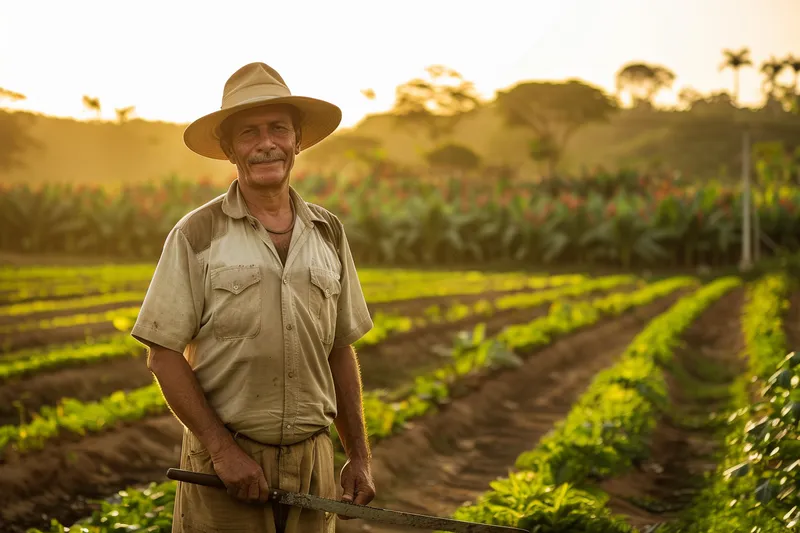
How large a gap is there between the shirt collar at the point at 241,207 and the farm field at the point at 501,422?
178cm

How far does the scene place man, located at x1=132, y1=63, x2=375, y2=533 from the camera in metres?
2.46

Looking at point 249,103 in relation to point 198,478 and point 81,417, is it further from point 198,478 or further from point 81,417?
point 81,417

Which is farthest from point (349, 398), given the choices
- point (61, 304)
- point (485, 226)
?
point (485, 226)

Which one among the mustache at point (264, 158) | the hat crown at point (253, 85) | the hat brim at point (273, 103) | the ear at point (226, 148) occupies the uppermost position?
the hat crown at point (253, 85)

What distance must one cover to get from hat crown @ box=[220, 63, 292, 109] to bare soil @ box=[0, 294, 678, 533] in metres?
3.07

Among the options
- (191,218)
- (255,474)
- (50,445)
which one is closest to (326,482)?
(255,474)

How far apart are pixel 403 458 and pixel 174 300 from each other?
4363mm

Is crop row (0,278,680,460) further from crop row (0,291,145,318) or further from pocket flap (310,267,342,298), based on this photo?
crop row (0,291,145,318)

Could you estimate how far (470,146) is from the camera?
68812 mm

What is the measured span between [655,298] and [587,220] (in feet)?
35.0

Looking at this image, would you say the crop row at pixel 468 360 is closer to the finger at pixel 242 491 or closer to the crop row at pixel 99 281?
the finger at pixel 242 491

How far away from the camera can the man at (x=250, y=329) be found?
8.08 feet

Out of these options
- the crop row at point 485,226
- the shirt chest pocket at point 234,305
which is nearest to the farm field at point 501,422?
the shirt chest pocket at point 234,305

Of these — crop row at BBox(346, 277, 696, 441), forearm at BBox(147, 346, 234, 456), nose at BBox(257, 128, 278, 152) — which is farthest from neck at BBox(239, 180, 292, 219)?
crop row at BBox(346, 277, 696, 441)
